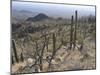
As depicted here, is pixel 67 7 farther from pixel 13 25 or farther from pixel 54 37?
pixel 13 25

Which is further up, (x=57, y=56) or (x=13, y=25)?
(x=13, y=25)

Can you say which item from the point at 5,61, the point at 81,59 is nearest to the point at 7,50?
the point at 5,61

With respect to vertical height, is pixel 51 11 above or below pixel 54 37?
above

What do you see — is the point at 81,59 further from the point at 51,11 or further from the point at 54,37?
the point at 51,11

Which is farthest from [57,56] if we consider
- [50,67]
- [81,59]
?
[81,59]

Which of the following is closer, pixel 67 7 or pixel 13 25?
pixel 13 25

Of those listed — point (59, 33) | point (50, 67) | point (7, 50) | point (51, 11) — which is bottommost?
point (50, 67)
